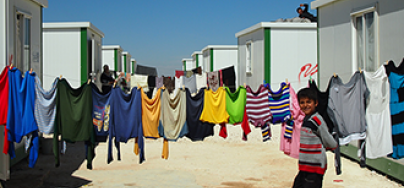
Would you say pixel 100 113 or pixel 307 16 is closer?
pixel 100 113

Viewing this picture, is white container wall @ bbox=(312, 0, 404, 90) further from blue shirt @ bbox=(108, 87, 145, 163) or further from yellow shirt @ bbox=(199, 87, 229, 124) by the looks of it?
blue shirt @ bbox=(108, 87, 145, 163)

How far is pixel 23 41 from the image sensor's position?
824cm

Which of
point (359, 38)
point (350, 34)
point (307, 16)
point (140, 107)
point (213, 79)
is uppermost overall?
point (307, 16)

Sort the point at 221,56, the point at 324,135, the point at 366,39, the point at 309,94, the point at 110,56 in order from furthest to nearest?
1. the point at 221,56
2. the point at 110,56
3. the point at 366,39
4. the point at 309,94
5. the point at 324,135

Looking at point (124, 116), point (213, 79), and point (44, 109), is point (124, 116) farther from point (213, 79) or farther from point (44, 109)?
point (213, 79)

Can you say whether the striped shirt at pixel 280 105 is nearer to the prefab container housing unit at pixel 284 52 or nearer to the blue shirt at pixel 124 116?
the blue shirt at pixel 124 116

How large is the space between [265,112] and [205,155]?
4.42m

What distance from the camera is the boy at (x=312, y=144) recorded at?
405 cm

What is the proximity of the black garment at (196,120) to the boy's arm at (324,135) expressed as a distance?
12.4 ft

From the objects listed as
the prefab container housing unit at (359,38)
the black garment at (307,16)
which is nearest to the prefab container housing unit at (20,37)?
the prefab container housing unit at (359,38)

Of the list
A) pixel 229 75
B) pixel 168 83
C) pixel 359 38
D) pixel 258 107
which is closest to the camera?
pixel 258 107

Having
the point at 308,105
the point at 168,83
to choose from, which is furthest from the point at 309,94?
the point at 168,83

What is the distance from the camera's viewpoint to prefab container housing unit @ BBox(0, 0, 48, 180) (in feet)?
22.2

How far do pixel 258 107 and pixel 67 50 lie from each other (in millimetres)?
8355
